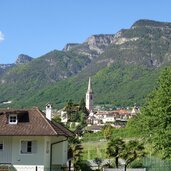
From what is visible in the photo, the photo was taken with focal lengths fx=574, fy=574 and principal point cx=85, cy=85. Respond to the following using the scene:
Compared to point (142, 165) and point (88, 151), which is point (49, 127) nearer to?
point (142, 165)

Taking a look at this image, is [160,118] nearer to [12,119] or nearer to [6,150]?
[12,119]

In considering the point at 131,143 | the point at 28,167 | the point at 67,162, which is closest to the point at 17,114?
the point at 28,167

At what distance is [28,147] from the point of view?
44.6 metres

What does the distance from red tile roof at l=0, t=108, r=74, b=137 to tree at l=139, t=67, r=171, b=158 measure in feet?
30.0

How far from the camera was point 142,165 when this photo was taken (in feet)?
175

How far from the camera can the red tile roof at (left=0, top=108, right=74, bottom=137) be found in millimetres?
43656

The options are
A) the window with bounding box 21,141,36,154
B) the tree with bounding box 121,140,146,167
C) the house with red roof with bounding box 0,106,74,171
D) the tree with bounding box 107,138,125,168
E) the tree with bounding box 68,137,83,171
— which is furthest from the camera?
the tree with bounding box 107,138,125,168

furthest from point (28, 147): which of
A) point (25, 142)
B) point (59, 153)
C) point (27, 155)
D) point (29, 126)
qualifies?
point (59, 153)

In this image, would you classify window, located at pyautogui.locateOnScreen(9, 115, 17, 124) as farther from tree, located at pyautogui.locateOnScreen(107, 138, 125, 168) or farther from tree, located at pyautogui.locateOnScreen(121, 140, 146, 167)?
tree, located at pyautogui.locateOnScreen(121, 140, 146, 167)

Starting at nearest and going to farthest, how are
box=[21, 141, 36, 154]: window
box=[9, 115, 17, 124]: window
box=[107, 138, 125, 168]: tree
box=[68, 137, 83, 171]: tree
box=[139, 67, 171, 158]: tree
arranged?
1. box=[21, 141, 36, 154]: window
2. box=[9, 115, 17, 124]: window
3. box=[139, 67, 171, 158]: tree
4. box=[68, 137, 83, 171]: tree
5. box=[107, 138, 125, 168]: tree

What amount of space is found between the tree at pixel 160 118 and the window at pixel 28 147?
12.3 m

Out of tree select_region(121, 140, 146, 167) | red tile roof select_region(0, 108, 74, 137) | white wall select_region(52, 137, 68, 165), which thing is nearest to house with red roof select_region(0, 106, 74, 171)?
red tile roof select_region(0, 108, 74, 137)

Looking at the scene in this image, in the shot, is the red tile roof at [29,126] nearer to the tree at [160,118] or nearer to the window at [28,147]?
the window at [28,147]

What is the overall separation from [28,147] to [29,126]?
5.34ft
